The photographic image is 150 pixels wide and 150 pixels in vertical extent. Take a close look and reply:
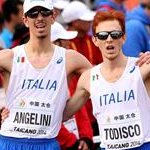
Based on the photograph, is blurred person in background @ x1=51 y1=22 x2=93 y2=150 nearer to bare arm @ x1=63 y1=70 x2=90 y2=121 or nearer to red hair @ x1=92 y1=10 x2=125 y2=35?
bare arm @ x1=63 y1=70 x2=90 y2=121

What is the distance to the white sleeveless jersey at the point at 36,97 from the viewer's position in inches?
304

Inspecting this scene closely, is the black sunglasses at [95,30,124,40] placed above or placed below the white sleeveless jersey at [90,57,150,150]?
above

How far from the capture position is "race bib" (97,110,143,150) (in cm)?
734

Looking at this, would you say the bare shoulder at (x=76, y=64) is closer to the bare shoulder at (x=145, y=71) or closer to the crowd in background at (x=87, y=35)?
the bare shoulder at (x=145, y=71)

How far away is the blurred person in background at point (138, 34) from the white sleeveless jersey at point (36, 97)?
297 centimetres

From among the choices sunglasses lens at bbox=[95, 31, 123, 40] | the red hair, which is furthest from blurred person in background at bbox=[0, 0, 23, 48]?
sunglasses lens at bbox=[95, 31, 123, 40]

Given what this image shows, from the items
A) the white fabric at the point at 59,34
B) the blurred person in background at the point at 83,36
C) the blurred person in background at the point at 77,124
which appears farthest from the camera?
the blurred person in background at the point at 83,36

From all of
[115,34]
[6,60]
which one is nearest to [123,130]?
[115,34]

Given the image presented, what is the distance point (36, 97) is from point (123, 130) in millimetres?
878

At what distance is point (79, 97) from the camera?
7824mm

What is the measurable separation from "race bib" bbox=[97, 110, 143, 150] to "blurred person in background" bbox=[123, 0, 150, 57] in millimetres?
3297

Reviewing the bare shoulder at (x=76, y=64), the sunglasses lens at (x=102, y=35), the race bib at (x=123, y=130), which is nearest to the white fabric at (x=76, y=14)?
the bare shoulder at (x=76, y=64)

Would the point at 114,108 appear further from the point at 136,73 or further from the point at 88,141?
the point at 88,141

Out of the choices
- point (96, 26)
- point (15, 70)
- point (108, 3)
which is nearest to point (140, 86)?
point (96, 26)
